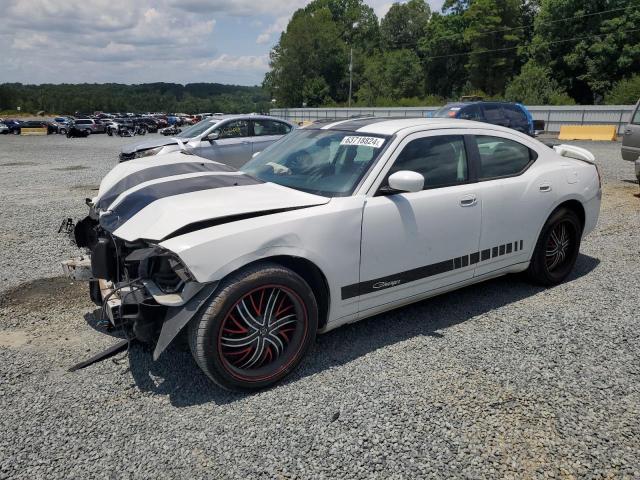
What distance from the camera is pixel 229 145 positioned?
11172 mm

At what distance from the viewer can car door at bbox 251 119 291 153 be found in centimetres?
1132

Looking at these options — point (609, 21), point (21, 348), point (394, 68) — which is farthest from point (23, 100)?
point (21, 348)

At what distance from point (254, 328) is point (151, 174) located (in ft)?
5.28

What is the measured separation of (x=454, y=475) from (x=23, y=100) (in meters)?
111

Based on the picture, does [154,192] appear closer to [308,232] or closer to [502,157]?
[308,232]

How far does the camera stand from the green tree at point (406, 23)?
8025 cm

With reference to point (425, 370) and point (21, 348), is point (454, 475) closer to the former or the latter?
point (425, 370)

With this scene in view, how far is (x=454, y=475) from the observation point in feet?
7.89

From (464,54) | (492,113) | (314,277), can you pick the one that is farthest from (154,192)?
(464,54)

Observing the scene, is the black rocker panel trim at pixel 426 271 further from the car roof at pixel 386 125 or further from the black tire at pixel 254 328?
the car roof at pixel 386 125

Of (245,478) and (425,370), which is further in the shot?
(425,370)

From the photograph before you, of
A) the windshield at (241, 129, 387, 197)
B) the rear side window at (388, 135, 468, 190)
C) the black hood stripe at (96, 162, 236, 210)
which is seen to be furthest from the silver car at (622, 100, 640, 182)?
the black hood stripe at (96, 162, 236, 210)

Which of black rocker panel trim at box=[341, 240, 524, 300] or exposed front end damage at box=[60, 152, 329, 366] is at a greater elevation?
exposed front end damage at box=[60, 152, 329, 366]

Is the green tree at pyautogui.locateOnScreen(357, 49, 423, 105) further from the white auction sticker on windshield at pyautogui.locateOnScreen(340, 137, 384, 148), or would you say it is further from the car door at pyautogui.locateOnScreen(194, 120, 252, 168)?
the white auction sticker on windshield at pyautogui.locateOnScreen(340, 137, 384, 148)
